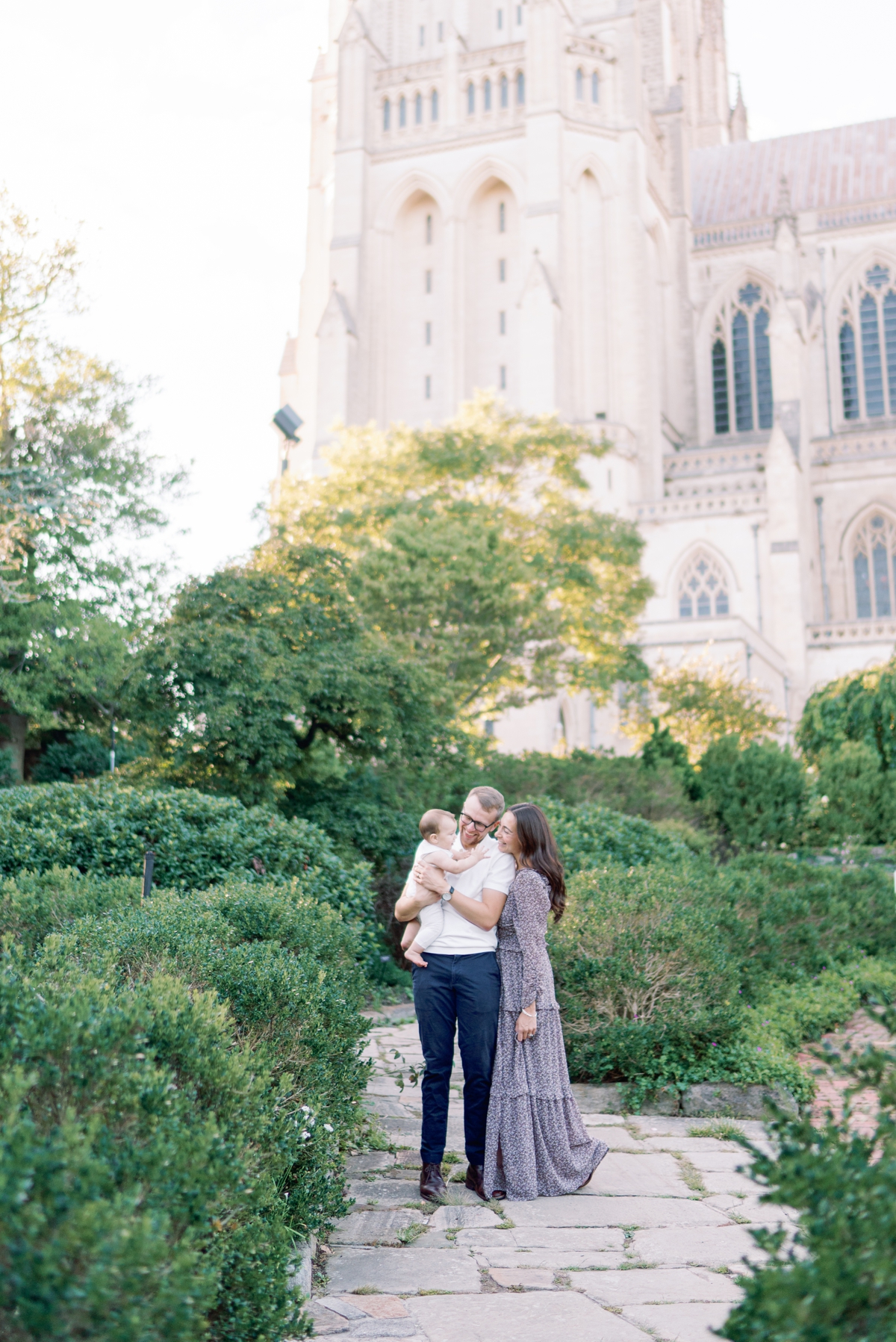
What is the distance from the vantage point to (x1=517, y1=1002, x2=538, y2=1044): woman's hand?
501 cm

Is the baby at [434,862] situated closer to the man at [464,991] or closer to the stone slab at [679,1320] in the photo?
the man at [464,991]

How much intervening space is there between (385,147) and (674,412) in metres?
14.4

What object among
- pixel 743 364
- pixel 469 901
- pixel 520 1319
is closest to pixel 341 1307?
pixel 520 1319

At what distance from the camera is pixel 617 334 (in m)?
40.4

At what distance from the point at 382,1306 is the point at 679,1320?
91 centimetres

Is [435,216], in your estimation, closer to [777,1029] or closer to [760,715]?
[760,715]

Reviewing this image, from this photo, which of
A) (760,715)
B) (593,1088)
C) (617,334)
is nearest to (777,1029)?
(593,1088)

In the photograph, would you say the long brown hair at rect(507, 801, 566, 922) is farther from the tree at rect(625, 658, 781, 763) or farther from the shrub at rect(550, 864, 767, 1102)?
the tree at rect(625, 658, 781, 763)

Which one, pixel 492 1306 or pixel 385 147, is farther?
pixel 385 147

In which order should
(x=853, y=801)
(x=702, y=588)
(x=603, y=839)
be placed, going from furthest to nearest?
(x=702, y=588) < (x=853, y=801) < (x=603, y=839)

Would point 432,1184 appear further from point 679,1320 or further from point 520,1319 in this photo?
point 679,1320

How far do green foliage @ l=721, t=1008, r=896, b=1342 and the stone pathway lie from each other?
2.14 ft

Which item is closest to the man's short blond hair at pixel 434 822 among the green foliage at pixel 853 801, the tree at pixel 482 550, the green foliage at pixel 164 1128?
the green foliage at pixel 164 1128

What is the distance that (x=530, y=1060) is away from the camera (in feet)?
16.8
